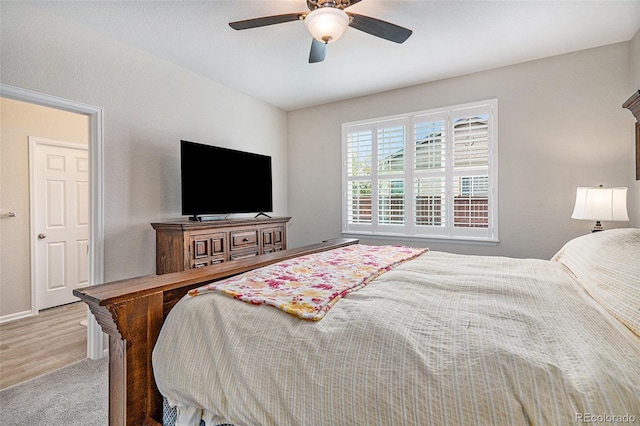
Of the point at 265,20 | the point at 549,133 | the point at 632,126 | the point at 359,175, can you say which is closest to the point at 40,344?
the point at 265,20

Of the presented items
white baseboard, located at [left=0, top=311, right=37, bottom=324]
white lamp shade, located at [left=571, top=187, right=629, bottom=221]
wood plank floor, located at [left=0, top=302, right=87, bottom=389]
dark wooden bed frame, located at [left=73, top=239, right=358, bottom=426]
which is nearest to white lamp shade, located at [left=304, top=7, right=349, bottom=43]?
dark wooden bed frame, located at [left=73, top=239, right=358, bottom=426]

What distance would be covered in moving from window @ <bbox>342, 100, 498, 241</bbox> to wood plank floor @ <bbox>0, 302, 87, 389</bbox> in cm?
314

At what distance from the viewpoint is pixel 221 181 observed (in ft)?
11.0

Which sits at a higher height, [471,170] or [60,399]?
[471,170]

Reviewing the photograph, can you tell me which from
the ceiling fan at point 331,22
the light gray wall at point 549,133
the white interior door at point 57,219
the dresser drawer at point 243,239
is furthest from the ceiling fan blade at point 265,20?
the white interior door at point 57,219

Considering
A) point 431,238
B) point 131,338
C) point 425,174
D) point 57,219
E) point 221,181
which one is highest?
point 425,174

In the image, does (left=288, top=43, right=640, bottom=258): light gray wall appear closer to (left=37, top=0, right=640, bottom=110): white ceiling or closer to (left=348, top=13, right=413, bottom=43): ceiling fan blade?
(left=37, top=0, right=640, bottom=110): white ceiling

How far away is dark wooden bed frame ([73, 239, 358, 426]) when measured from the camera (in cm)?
112

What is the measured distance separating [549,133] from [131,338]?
12.3 ft

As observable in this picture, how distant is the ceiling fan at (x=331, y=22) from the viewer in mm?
1882

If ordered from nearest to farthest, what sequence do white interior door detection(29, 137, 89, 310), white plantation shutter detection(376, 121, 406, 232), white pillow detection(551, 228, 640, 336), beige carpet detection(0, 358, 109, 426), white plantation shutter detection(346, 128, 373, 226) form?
white pillow detection(551, 228, 640, 336), beige carpet detection(0, 358, 109, 426), white interior door detection(29, 137, 89, 310), white plantation shutter detection(376, 121, 406, 232), white plantation shutter detection(346, 128, 373, 226)

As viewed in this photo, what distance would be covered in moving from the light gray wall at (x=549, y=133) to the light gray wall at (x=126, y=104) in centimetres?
253

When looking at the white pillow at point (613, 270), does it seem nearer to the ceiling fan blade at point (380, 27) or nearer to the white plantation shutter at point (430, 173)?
the ceiling fan blade at point (380, 27)

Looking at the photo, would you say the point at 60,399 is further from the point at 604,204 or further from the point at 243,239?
the point at 604,204
